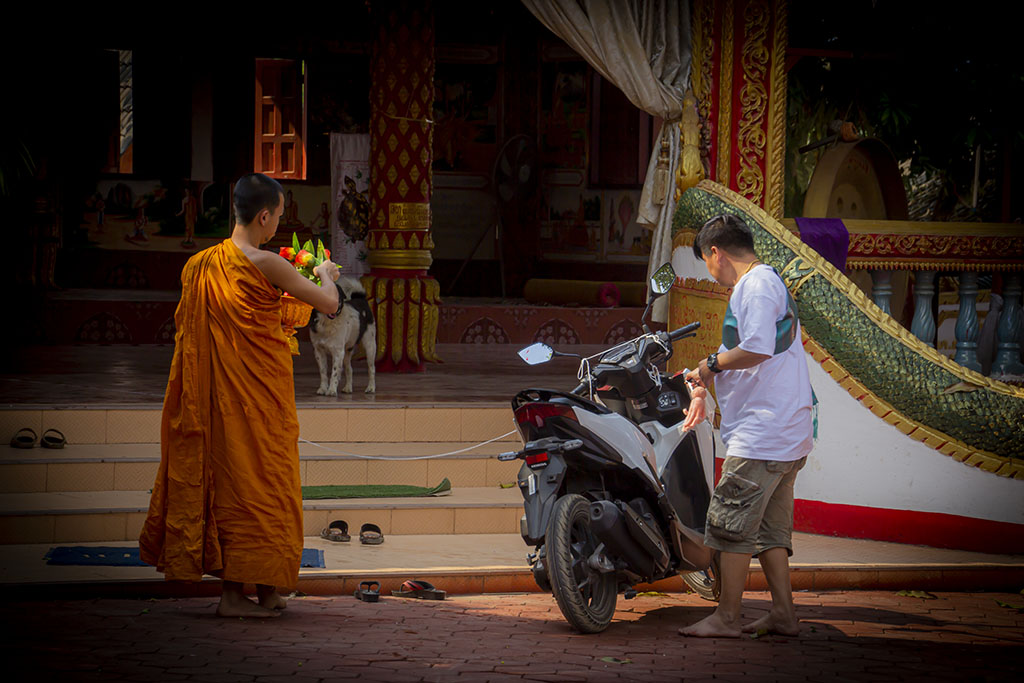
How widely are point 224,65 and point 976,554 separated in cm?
1224

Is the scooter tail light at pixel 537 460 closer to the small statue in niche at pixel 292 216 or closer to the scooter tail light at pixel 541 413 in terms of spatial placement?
the scooter tail light at pixel 541 413

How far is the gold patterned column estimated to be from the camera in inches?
317

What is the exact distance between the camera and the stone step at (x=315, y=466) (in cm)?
674

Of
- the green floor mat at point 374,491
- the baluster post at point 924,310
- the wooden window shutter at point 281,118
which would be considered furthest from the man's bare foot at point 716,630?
the wooden window shutter at point 281,118

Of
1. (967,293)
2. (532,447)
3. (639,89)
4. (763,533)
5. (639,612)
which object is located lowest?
(639,612)

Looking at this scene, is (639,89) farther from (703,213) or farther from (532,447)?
(532,447)

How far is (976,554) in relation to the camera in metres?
6.47

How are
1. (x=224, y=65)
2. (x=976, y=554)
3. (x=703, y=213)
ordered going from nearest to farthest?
(x=976, y=554) < (x=703, y=213) < (x=224, y=65)

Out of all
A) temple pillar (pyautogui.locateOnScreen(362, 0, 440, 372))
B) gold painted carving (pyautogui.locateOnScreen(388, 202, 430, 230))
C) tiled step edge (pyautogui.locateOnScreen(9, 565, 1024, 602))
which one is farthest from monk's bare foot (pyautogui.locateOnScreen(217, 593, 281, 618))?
gold painted carving (pyautogui.locateOnScreen(388, 202, 430, 230))

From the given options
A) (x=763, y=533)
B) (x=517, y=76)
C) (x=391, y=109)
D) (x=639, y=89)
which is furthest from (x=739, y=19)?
(x=517, y=76)

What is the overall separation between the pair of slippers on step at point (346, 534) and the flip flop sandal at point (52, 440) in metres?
1.86

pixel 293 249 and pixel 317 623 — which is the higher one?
pixel 293 249

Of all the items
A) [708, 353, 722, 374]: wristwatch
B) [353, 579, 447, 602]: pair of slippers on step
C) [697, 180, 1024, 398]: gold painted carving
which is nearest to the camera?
[708, 353, 722, 374]: wristwatch

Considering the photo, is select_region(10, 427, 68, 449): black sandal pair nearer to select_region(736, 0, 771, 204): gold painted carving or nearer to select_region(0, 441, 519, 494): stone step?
select_region(0, 441, 519, 494): stone step
